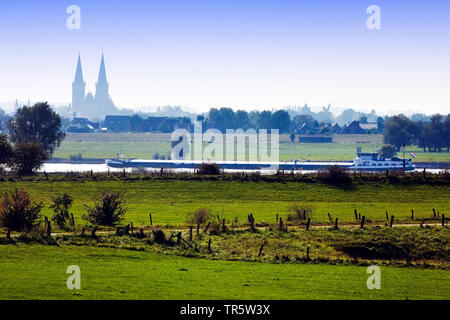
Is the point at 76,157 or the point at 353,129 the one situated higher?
the point at 353,129

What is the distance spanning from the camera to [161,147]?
166625 mm

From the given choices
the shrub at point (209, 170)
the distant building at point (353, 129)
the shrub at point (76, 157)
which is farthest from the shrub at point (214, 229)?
the distant building at point (353, 129)

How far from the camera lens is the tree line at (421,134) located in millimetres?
150375

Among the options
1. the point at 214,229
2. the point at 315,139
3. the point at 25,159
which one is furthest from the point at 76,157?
the point at 214,229

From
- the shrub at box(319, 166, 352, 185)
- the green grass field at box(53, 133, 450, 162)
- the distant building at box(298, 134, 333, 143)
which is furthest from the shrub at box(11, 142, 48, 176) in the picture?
the distant building at box(298, 134, 333, 143)

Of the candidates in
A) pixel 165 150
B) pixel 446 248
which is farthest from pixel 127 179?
pixel 165 150

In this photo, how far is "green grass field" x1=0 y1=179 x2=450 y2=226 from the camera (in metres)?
45.7

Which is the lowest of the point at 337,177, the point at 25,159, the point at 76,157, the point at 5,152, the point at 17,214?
the point at 76,157

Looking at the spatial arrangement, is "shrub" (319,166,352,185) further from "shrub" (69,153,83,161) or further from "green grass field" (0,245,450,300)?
"shrub" (69,153,83,161)

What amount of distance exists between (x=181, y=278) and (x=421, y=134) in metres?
137

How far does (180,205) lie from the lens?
49.8m

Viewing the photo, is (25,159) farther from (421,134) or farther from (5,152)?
(421,134)

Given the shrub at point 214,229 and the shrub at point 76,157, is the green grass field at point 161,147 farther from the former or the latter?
the shrub at point 214,229
